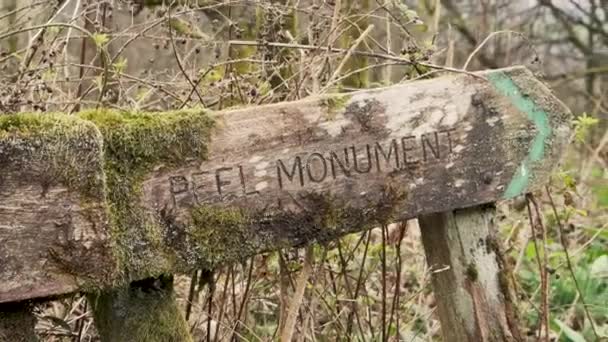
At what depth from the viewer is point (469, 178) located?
7.63ft

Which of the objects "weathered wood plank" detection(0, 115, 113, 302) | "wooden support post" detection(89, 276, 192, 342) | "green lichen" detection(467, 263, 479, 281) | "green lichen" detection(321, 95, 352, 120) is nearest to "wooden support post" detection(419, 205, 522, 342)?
"green lichen" detection(467, 263, 479, 281)

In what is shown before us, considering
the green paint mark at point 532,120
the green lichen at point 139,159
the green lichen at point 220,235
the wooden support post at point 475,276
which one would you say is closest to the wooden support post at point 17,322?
the green lichen at point 139,159

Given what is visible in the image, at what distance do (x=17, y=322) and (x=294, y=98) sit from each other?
1.20 meters

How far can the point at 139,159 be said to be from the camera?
1921 millimetres

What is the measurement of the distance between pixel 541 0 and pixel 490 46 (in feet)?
2.09

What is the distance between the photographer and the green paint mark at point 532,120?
7.75 feet

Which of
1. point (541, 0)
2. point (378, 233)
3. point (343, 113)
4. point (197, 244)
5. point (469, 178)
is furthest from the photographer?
point (541, 0)

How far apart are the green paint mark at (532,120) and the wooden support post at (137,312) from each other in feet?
3.17

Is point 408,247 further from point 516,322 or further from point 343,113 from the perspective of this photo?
point 343,113

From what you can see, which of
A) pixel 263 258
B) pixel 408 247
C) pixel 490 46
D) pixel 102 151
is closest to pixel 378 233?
pixel 408 247

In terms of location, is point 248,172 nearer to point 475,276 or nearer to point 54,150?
point 54,150

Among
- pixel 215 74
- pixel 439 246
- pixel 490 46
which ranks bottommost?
pixel 439 246

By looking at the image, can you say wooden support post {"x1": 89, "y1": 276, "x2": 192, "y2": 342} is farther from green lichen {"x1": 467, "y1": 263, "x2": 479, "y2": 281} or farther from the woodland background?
green lichen {"x1": 467, "y1": 263, "x2": 479, "y2": 281}

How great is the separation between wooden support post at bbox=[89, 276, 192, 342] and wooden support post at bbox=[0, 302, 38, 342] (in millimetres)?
222
